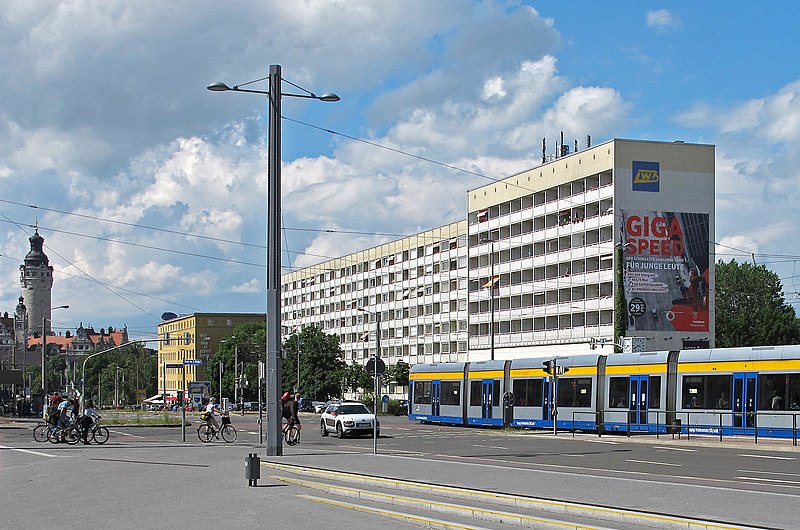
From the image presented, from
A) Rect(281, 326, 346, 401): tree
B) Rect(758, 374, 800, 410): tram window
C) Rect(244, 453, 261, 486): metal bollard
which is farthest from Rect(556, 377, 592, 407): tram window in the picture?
Rect(281, 326, 346, 401): tree

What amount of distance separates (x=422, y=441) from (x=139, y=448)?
10.3 metres

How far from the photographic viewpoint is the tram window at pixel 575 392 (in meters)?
41.8

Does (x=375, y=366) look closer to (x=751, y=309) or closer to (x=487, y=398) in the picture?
(x=487, y=398)

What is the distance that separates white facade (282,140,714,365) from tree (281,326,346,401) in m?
15.7

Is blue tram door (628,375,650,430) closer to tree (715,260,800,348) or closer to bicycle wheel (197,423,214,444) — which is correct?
bicycle wheel (197,423,214,444)

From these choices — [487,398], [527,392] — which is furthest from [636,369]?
[487,398]

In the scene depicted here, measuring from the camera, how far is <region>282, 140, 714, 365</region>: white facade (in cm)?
7356

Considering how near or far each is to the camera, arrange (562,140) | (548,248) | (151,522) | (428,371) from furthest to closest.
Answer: (562,140) → (548,248) → (428,371) → (151,522)

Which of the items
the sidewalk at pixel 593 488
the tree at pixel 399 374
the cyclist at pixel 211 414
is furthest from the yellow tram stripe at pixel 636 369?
the tree at pixel 399 374

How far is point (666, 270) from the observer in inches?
2940

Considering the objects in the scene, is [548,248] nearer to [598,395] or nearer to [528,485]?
[598,395]

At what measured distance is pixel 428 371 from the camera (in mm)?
54219

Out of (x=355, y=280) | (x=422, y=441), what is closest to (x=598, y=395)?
(x=422, y=441)

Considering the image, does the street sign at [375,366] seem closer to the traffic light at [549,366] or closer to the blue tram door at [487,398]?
the traffic light at [549,366]
